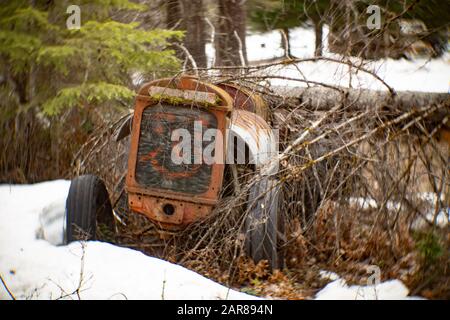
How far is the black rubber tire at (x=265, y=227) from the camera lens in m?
4.52

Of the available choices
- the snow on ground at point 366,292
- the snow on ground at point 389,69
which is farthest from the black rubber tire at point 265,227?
the snow on ground at point 389,69

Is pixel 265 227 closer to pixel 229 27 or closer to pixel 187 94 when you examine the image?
pixel 187 94

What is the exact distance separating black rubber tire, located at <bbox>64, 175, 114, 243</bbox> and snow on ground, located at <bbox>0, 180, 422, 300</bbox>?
0.13 meters

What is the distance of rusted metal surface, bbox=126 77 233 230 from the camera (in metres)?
4.54

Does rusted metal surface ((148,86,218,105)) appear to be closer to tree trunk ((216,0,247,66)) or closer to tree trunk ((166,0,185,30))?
tree trunk ((166,0,185,30))

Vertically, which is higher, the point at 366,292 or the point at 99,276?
the point at 99,276

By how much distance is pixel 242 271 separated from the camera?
15.0 feet

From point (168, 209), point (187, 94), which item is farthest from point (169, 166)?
point (187, 94)

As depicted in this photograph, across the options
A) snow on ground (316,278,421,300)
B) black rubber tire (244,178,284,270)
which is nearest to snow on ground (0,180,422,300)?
snow on ground (316,278,421,300)

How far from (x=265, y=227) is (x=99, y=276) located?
1463 millimetres

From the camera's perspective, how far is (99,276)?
13.9 ft

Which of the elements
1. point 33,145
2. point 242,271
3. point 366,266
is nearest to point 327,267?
point 366,266

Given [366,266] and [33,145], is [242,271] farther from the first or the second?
Answer: [33,145]
